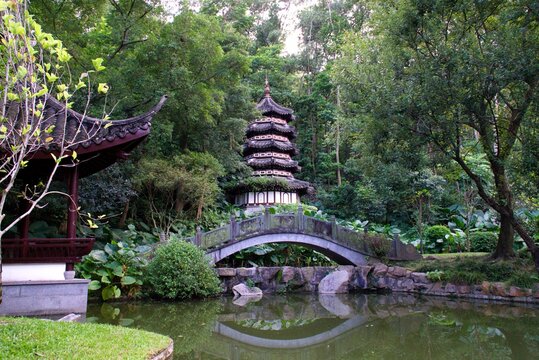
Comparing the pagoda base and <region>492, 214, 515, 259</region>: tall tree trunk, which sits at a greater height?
the pagoda base

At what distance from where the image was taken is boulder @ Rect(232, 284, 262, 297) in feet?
39.8

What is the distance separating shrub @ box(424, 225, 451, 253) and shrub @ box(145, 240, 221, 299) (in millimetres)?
9579

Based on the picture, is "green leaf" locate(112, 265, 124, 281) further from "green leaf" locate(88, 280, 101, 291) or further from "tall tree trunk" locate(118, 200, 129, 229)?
"tall tree trunk" locate(118, 200, 129, 229)

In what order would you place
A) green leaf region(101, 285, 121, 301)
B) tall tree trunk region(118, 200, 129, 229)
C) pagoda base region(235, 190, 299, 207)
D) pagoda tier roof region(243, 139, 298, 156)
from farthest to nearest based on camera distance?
pagoda tier roof region(243, 139, 298, 156) < pagoda base region(235, 190, 299, 207) < tall tree trunk region(118, 200, 129, 229) < green leaf region(101, 285, 121, 301)

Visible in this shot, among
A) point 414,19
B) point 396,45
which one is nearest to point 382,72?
point 396,45

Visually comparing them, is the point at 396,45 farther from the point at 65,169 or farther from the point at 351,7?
the point at 351,7

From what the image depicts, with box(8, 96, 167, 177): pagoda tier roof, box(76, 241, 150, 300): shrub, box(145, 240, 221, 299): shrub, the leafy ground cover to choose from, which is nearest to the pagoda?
the leafy ground cover

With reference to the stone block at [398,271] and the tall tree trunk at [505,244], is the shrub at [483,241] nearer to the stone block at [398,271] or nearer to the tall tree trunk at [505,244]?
the tall tree trunk at [505,244]

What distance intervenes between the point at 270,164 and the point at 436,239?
424 inches

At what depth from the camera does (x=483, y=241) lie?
15711 millimetres

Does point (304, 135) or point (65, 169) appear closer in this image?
point (65, 169)

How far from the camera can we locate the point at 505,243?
1160 centimetres

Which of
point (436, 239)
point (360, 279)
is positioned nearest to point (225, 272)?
point (360, 279)

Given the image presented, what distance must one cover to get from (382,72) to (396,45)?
1025 mm
